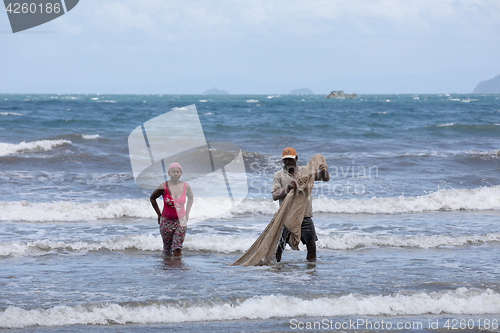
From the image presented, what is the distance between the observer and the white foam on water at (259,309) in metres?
4.55

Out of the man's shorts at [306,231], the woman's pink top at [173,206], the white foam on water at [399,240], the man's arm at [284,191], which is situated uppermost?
the man's arm at [284,191]

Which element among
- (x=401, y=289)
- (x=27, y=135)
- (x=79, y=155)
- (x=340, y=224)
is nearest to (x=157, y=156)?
(x=79, y=155)

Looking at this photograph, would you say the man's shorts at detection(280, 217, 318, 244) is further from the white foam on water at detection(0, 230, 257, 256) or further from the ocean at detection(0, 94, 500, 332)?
the white foam on water at detection(0, 230, 257, 256)

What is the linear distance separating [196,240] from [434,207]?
19.8 ft

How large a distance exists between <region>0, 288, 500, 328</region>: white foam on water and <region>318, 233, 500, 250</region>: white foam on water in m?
2.50

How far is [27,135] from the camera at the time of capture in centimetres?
2459

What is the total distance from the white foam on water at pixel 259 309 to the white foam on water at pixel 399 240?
2503 mm

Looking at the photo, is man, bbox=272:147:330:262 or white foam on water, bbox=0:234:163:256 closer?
man, bbox=272:147:330:262

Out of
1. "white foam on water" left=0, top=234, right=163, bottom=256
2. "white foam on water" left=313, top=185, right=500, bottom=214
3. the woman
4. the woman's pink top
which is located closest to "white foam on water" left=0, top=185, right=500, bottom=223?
"white foam on water" left=313, top=185, right=500, bottom=214

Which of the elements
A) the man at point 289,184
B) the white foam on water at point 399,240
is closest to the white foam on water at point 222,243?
the white foam on water at point 399,240

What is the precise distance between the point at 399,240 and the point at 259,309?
3.93 metres

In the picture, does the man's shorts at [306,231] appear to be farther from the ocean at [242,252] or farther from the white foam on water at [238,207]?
the white foam on water at [238,207]

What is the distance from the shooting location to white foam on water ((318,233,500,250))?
7645mm

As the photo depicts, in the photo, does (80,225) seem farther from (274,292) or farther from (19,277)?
(274,292)
